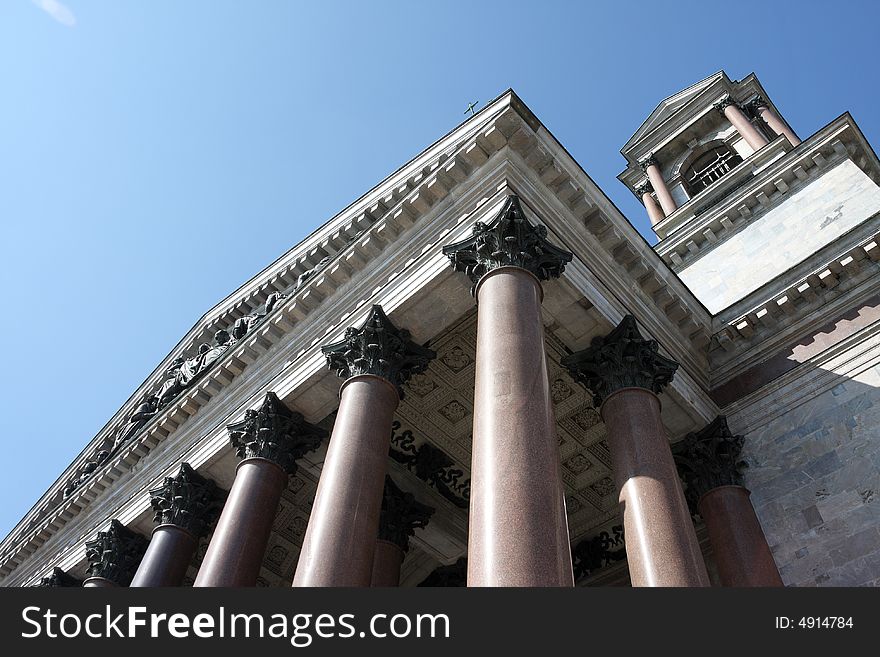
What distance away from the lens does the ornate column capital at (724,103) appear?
25.4 meters

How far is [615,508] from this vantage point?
15.2m

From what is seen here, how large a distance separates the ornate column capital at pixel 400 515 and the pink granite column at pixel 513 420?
5.47 metres

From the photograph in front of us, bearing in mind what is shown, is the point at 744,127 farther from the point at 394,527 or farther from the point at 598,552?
the point at 394,527

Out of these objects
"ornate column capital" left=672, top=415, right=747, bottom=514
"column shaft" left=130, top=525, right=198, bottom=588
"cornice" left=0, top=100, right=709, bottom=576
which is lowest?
"column shaft" left=130, top=525, right=198, bottom=588

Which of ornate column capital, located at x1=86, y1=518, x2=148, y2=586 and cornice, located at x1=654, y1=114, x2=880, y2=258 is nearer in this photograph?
ornate column capital, located at x1=86, y1=518, x2=148, y2=586

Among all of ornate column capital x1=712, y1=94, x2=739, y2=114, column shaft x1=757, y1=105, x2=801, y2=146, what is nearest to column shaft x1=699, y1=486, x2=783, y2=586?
column shaft x1=757, y1=105, x2=801, y2=146

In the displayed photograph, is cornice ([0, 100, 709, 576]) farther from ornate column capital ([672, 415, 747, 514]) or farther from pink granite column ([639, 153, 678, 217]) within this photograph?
pink granite column ([639, 153, 678, 217])

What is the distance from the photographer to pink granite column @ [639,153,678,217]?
24.6 m

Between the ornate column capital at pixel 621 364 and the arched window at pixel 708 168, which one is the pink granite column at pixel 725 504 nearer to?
the ornate column capital at pixel 621 364

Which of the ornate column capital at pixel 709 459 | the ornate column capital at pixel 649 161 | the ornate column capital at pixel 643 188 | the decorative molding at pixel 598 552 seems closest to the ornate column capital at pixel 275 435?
the ornate column capital at pixel 709 459

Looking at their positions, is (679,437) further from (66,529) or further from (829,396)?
(66,529)

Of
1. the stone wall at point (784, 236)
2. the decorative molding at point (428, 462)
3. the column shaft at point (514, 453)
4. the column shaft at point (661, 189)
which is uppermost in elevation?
the column shaft at point (661, 189)

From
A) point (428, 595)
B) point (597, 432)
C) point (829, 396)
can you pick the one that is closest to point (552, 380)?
point (597, 432)

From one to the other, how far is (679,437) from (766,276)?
21.3 ft
